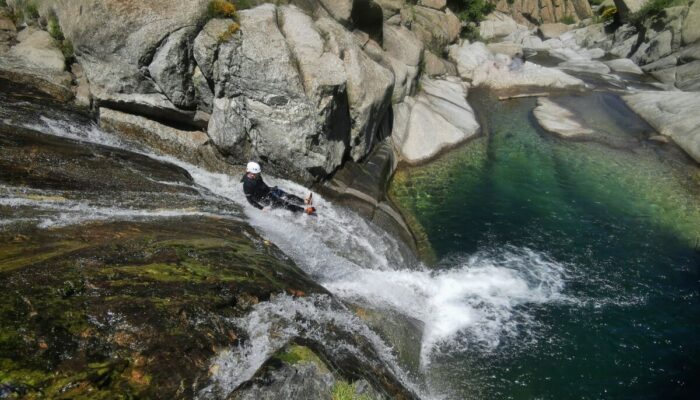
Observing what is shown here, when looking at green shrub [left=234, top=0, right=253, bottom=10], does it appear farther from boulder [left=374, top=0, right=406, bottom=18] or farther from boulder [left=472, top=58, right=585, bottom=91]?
boulder [left=472, top=58, right=585, bottom=91]

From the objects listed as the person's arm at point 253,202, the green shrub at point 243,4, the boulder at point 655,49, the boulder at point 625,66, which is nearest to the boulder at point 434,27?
the boulder at point 625,66

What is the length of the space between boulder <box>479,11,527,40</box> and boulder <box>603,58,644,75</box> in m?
13.6

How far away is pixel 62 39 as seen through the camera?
18.8m

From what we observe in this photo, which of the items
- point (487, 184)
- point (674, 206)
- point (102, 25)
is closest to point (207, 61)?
point (102, 25)

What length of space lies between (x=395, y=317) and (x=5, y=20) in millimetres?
24304

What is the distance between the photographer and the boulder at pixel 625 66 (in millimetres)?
38669

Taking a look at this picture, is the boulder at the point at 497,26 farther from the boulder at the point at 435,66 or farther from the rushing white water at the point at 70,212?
the rushing white water at the point at 70,212

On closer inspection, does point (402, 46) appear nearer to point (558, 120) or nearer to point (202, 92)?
point (558, 120)

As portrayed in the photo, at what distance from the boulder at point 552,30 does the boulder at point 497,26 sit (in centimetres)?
273

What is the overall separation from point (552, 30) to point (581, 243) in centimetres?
5095

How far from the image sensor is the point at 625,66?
39.3 metres

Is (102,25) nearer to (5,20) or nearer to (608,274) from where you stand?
(5,20)

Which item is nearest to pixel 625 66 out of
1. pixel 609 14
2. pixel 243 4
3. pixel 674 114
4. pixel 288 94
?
pixel 609 14

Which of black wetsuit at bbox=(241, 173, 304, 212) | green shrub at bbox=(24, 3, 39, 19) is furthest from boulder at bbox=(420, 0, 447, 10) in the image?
black wetsuit at bbox=(241, 173, 304, 212)
